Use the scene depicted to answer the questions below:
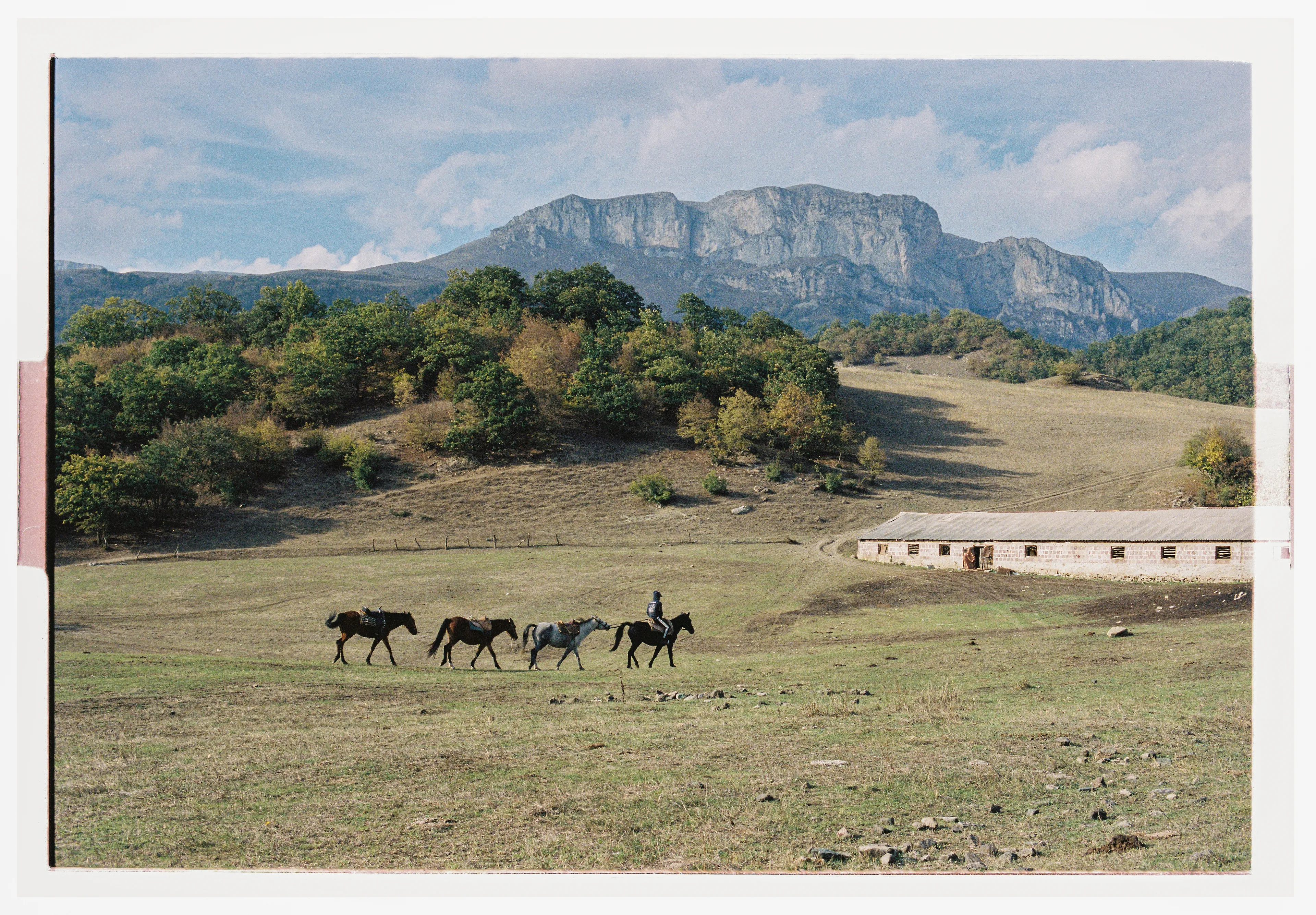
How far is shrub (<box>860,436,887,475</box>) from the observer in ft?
246

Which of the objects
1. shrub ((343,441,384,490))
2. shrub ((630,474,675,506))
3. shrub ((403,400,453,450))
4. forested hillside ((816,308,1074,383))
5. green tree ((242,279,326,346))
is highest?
forested hillside ((816,308,1074,383))

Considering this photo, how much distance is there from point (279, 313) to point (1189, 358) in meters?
144

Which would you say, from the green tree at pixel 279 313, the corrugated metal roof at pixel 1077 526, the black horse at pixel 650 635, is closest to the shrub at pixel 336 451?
the green tree at pixel 279 313

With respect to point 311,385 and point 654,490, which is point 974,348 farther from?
point 311,385

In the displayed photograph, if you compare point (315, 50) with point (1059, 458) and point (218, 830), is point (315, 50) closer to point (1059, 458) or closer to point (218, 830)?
point (218, 830)

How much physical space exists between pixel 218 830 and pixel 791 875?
6073 millimetres

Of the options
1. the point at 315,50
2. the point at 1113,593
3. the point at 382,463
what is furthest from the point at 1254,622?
the point at 382,463

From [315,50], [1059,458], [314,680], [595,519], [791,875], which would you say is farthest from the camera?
[1059,458]

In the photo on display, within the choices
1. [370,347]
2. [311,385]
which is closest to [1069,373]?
[370,347]

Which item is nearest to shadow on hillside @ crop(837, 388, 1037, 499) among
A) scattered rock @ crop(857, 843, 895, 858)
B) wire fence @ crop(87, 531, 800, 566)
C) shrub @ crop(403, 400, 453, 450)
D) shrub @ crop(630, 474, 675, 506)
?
shrub @ crop(630, 474, 675, 506)

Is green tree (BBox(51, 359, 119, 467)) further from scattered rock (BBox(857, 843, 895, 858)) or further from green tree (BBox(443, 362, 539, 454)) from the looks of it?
scattered rock (BBox(857, 843, 895, 858))

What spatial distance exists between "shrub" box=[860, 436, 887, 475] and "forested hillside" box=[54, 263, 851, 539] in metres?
3.40

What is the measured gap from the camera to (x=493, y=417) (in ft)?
241

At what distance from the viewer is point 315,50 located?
10164 mm
